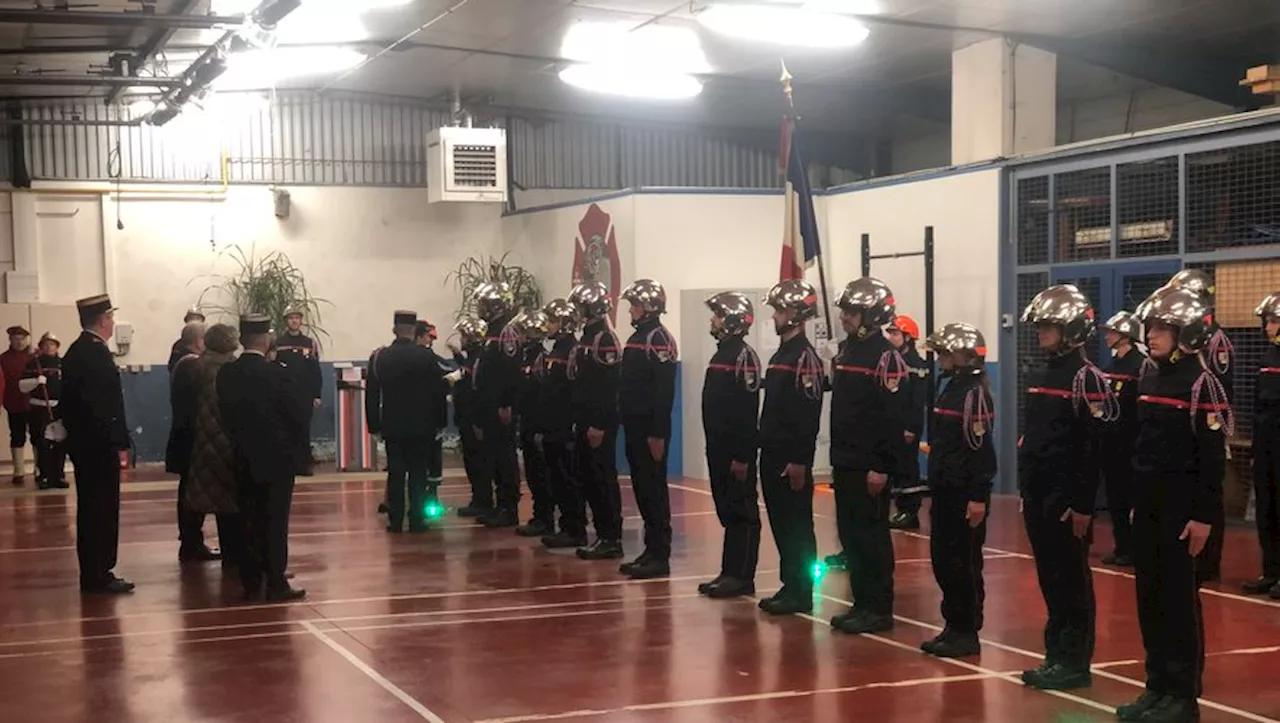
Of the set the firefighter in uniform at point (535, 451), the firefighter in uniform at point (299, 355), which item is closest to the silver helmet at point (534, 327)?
the firefighter in uniform at point (535, 451)

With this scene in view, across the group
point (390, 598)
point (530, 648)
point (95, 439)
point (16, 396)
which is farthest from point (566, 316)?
point (16, 396)

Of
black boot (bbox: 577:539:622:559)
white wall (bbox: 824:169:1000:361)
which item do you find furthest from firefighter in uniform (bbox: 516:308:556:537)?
white wall (bbox: 824:169:1000:361)

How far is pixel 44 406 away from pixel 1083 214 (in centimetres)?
1122

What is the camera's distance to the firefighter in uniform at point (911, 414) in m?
11.2

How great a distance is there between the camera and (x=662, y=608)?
896 cm

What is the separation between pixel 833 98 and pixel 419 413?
27.8 feet

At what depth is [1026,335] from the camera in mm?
14250

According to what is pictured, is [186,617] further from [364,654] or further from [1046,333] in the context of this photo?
[1046,333]

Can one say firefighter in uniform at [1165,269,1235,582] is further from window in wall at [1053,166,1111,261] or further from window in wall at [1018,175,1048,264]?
window in wall at [1018,175,1048,264]

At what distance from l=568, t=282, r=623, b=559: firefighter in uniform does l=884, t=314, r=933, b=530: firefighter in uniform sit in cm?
208

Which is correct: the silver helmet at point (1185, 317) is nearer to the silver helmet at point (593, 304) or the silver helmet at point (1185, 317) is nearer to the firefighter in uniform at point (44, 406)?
the silver helmet at point (593, 304)

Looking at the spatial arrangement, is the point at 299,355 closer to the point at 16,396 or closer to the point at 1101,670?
the point at 16,396

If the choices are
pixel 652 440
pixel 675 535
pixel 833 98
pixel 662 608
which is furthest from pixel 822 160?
pixel 662 608

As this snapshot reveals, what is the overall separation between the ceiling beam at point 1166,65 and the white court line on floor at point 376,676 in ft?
32.1
